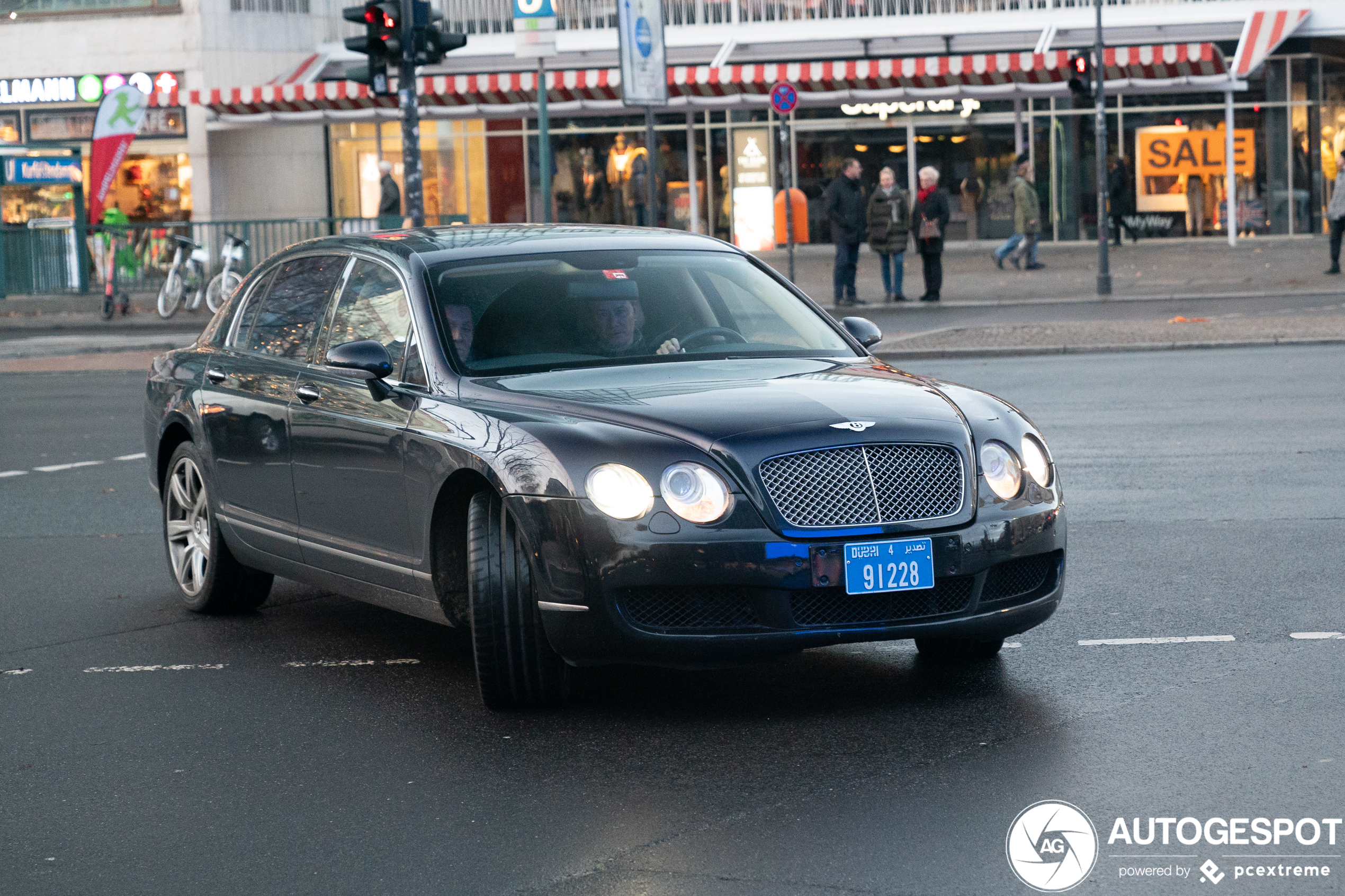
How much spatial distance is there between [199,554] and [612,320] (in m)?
2.31

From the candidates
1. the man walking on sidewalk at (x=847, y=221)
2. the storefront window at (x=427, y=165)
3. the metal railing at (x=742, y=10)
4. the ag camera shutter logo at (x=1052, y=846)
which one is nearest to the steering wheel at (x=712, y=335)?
the ag camera shutter logo at (x=1052, y=846)

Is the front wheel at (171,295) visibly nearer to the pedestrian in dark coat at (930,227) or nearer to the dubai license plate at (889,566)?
the pedestrian in dark coat at (930,227)

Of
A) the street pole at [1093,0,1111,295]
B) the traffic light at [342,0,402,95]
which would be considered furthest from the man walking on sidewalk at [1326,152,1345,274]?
the traffic light at [342,0,402,95]

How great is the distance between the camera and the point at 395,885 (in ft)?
14.0

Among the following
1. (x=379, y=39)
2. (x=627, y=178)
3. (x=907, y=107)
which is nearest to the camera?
(x=379, y=39)

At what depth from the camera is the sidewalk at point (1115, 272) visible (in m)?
26.7

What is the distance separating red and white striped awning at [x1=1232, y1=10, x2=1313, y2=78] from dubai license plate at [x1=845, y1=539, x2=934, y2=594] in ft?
105

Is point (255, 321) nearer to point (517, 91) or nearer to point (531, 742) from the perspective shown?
point (531, 742)

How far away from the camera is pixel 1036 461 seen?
5.95 metres

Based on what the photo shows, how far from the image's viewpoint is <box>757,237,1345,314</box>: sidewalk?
26.7m

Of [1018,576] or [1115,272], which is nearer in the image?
[1018,576]

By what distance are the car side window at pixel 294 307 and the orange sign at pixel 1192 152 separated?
32.5 metres

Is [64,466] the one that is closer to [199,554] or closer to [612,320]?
[199,554]

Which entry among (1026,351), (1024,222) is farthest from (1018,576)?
(1024,222)
